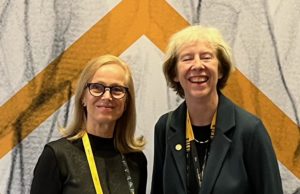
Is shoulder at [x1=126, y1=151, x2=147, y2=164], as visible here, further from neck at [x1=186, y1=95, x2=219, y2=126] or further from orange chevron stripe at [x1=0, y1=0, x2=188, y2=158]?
orange chevron stripe at [x1=0, y1=0, x2=188, y2=158]

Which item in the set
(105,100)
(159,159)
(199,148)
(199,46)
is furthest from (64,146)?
(199,46)

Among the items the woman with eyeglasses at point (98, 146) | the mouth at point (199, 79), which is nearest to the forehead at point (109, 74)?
the woman with eyeglasses at point (98, 146)

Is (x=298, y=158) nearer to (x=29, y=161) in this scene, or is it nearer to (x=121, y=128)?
(x=121, y=128)

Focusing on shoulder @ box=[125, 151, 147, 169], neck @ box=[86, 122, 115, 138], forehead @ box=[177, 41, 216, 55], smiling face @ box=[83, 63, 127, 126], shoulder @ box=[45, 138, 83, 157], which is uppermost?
forehead @ box=[177, 41, 216, 55]

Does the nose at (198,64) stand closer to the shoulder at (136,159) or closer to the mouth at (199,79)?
the mouth at (199,79)

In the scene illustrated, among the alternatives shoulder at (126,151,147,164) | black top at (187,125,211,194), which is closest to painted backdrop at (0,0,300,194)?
shoulder at (126,151,147,164)

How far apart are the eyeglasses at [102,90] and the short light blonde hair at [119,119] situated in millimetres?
30

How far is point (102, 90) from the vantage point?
1.35 m

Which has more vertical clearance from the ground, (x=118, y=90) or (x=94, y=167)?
(x=118, y=90)

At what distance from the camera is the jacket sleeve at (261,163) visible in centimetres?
118

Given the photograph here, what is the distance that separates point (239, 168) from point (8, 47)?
124cm

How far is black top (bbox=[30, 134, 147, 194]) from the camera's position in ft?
4.15

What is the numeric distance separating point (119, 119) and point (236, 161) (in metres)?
0.51

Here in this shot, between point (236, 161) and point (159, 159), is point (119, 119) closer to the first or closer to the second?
point (159, 159)
